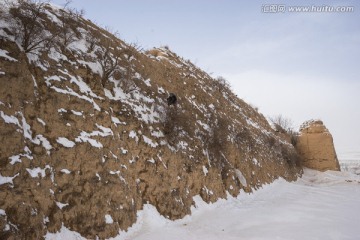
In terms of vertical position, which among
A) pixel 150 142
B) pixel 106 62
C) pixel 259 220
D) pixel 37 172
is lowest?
pixel 259 220

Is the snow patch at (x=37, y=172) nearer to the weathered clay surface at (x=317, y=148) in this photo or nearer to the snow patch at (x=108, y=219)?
the snow patch at (x=108, y=219)

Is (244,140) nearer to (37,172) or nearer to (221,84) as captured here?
(221,84)

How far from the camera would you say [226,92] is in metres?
23.5

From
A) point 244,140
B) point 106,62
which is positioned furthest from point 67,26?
point 244,140

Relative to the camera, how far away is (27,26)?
7.92 m

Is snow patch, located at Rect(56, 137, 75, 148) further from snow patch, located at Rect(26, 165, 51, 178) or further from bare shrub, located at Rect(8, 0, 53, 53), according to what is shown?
bare shrub, located at Rect(8, 0, 53, 53)

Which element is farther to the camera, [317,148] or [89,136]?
[317,148]

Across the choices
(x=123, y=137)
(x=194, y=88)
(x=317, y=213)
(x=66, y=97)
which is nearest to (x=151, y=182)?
(x=123, y=137)

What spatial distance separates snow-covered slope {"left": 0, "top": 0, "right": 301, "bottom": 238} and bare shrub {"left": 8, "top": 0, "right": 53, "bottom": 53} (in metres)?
0.03

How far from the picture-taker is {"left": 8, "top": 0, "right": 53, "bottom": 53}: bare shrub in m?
7.65

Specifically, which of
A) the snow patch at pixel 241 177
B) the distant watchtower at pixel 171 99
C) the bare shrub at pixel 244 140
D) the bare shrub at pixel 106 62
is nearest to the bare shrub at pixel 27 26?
the bare shrub at pixel 106 62

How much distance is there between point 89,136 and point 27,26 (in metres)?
3.39

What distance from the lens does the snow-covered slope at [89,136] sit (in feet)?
20.7

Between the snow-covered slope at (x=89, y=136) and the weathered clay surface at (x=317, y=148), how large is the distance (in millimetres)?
17112
